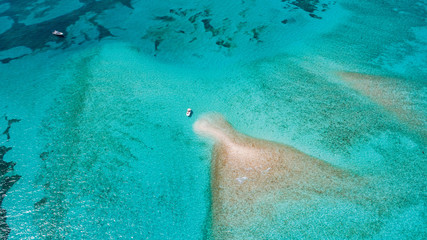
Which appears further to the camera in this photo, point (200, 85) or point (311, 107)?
point (200, 85)

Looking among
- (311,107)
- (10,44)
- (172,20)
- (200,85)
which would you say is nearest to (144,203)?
(200,85)

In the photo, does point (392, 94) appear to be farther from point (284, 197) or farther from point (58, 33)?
point (58, 33)

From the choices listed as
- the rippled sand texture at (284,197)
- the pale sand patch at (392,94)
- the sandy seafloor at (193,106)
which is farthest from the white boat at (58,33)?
the pale sand patch at (392,94)

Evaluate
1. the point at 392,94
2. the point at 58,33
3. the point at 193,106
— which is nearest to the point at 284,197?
the point at 193,106

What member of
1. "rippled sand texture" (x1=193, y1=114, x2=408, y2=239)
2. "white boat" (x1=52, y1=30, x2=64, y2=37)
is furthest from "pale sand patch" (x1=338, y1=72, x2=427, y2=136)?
"white boat" (x1=52, y1=30, x2=64, y2=37)

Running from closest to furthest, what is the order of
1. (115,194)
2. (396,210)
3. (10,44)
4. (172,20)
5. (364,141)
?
(396,210), (115,194), (364,141), (10,44), (172,20)

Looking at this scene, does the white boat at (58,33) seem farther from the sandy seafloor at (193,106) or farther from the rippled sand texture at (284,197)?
the rippled sand texture at (284,197)

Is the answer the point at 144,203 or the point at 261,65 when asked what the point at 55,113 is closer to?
the point at 144,203
